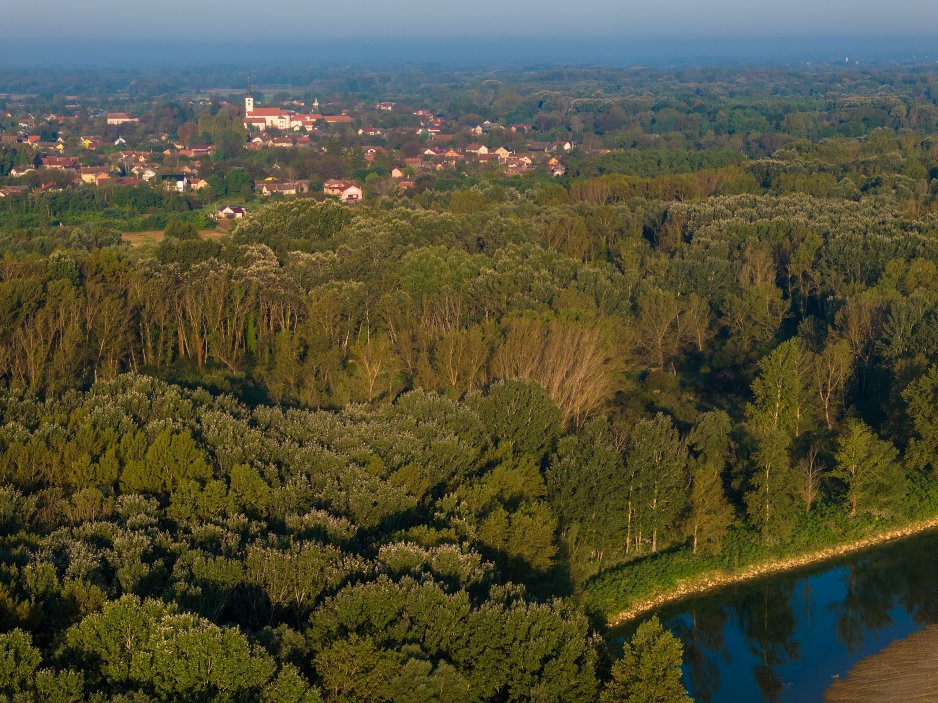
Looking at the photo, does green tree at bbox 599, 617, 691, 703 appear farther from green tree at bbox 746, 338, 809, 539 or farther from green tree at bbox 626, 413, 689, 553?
green tree at bbox 746, 338, 809, 539

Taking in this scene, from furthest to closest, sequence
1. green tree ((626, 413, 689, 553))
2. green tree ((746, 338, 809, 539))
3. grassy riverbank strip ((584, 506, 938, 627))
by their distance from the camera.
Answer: green tree ((746, 338, 809, 539)) → green tree ((626, 413, 689, 553)) → grassy riverbank strip ((584, 506, 938, 627))

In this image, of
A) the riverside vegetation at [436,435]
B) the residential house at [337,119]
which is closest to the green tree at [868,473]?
the riverside vegetation at [436,435]

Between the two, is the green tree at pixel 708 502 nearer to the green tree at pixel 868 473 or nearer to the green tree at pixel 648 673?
the green tree at pixel 868 473

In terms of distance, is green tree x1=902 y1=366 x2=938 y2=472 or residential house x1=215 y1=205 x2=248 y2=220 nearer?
green tree x1=902 y1=366 x2=938 y2=472

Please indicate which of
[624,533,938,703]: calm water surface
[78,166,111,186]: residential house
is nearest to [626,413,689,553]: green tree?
[624,533,938,703]: calm water surface

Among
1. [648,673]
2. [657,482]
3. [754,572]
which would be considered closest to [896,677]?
[754,572]

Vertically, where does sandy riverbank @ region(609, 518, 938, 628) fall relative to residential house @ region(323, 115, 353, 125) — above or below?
below

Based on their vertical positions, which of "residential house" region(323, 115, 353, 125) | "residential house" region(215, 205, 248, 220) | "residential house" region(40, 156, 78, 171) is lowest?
"residential house" region(215, 205, 248, 220)

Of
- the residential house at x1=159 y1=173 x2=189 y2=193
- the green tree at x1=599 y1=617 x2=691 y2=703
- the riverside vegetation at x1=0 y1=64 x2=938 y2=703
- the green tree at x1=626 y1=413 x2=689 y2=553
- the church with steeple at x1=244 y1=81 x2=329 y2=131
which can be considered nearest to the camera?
the green tree at x1=599 y1=617 x2=691 y2=703
